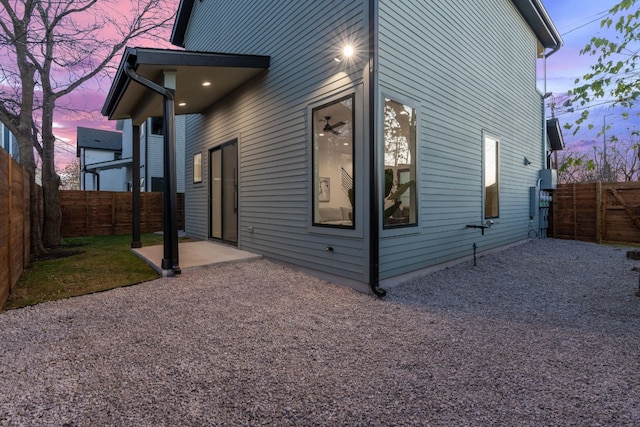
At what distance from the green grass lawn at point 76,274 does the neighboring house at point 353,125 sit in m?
1.94

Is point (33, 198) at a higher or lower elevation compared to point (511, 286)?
higher

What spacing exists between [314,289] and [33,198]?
586 centimetres

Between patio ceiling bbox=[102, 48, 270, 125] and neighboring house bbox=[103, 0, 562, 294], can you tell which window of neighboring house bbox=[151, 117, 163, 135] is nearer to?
neighboring house bbox=[103, 0, 562, 294]


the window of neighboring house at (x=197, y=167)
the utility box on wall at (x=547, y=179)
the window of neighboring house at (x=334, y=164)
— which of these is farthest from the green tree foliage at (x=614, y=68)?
the window of neighboring house at (x=197, y=167)

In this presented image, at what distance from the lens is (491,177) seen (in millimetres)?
6758

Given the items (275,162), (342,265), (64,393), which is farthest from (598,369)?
(275,162)

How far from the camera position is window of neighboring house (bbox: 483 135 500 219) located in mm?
6551

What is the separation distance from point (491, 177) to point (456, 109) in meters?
2.00

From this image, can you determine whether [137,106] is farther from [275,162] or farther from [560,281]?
[560,281]

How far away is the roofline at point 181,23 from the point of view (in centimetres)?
888

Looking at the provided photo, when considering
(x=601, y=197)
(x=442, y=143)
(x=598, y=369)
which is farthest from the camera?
(x=601, y=197)

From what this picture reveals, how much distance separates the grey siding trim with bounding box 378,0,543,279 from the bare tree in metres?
6.55

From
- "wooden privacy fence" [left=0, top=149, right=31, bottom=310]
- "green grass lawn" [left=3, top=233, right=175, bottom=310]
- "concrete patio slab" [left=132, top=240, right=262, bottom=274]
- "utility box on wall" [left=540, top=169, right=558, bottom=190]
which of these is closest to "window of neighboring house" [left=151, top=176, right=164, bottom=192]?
"green grass lawn" [left=3, top=233, right=175, bottom=310]

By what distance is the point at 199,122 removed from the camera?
820 centimetres
